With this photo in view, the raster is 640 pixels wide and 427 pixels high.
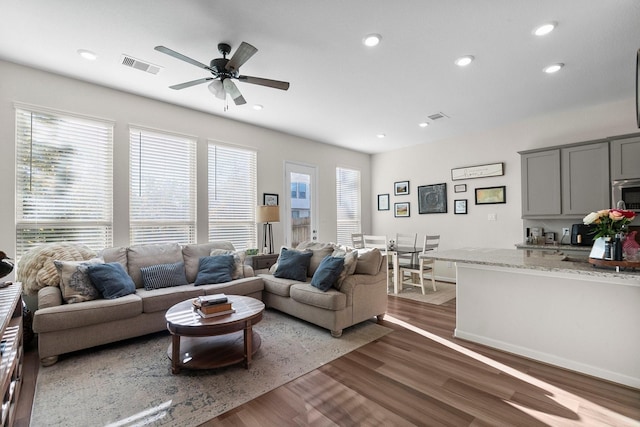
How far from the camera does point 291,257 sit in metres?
4.04

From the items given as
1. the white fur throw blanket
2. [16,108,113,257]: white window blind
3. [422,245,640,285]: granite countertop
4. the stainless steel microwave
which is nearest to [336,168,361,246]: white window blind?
[422,245,640,285]: granite countertop

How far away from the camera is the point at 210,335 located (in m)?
2.30

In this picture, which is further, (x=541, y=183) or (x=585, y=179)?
(x=541, y=183)

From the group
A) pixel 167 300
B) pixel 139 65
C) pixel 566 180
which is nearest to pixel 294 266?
pixel 167 300

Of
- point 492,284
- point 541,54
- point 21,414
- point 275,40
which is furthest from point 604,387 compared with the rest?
point 21,414

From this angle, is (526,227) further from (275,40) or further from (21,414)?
(21,414)

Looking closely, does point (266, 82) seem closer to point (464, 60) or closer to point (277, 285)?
point (464, 60)

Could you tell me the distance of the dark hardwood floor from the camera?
1870mm

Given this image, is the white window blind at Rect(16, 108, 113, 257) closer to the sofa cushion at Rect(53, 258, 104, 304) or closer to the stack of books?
the sofa cushion at Rect(53, 258, 104, 304)

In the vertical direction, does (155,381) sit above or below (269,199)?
below

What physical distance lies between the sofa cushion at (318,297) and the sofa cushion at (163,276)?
139 cm

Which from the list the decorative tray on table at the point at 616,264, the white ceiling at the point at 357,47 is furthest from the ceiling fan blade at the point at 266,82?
the decorative tray on table at the point at 616,264

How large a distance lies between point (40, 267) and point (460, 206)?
622 cm

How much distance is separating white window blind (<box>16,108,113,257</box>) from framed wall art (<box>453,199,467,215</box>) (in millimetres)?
5683
